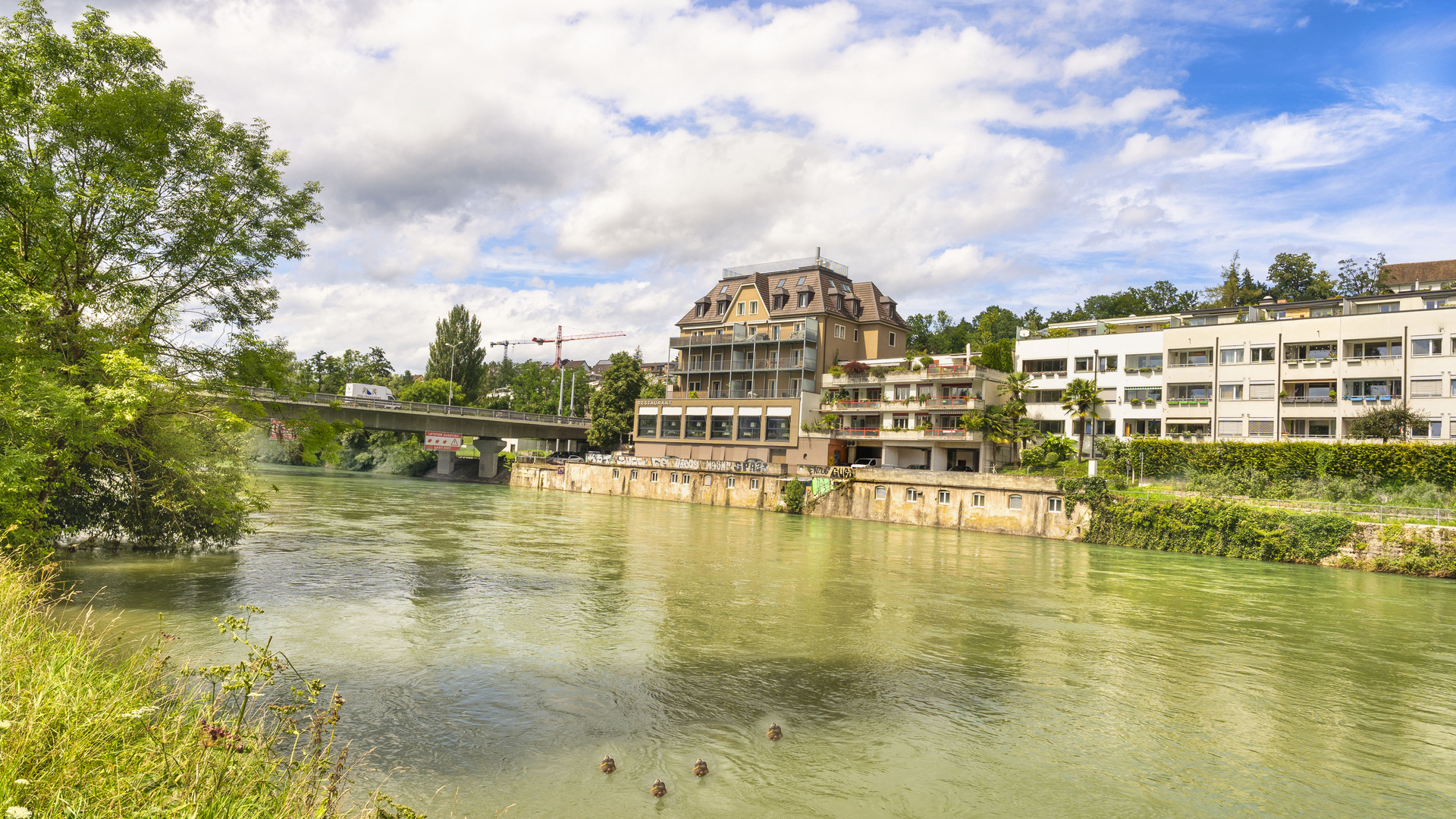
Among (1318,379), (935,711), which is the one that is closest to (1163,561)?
(1318,379)

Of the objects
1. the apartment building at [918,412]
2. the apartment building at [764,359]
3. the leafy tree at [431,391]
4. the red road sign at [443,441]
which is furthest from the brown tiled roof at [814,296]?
the leafy tree at [431,391]

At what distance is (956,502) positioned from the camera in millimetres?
51594

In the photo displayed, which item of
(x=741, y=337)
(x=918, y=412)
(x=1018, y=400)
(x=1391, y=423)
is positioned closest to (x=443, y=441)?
(x=741, y=337)

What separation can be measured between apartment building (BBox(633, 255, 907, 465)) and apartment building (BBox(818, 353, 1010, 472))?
267 centimetres

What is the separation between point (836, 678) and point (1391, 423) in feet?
157

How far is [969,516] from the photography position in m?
50.8

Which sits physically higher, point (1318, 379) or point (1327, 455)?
point (1318, 379)

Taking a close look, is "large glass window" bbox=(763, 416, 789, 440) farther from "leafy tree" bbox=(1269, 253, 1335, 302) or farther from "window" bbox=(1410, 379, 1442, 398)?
"leafy tree" bbox=(1269, 253, 1335, 302)

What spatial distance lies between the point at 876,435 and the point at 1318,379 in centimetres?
2954

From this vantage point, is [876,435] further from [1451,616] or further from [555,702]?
[555,702]

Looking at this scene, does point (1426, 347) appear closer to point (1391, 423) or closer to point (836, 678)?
point (1391, 423)

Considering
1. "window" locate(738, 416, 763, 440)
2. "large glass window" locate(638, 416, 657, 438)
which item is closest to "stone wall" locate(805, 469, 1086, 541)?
"window" locate(738, 416, 763, 440)

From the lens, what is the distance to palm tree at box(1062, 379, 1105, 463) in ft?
187

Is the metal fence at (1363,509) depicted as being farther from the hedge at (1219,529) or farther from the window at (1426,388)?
the window at (1426,388)
